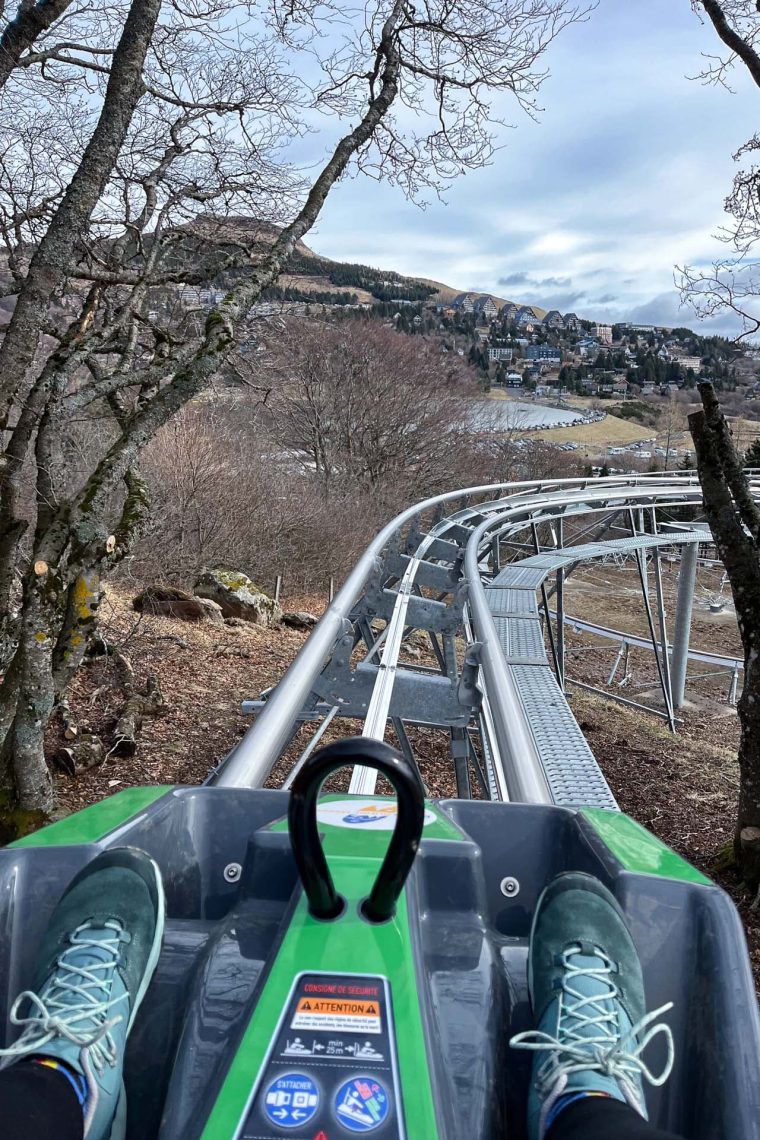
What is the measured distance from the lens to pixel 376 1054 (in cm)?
89

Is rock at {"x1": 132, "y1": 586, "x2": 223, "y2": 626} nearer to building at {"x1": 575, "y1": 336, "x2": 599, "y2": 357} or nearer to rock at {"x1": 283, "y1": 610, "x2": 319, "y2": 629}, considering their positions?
rock at {"x1": 283, "y1": 610, "x2": 319, "y2": 629}

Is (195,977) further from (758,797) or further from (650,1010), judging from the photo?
(758,797)

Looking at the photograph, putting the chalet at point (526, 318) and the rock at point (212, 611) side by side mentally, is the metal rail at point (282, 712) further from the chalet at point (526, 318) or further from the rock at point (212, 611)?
the chalet at point (526, 318)

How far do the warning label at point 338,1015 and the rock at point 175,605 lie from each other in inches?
371

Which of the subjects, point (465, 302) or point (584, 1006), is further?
point (465, 302)

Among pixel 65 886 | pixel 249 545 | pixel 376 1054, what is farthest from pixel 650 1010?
pixel 249 545

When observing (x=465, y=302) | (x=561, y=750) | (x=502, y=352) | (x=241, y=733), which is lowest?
(x=241, y=733)

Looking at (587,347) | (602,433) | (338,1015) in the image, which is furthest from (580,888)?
(587,347)

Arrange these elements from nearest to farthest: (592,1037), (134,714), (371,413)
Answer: (592,1037) → (134,714) → (371,413)

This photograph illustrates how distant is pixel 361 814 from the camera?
4.22 ft

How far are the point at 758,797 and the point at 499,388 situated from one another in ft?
108

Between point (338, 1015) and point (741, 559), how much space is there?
173 inches

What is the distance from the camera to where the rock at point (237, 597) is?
1118 centimetres

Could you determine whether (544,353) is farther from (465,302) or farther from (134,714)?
(134,714)
